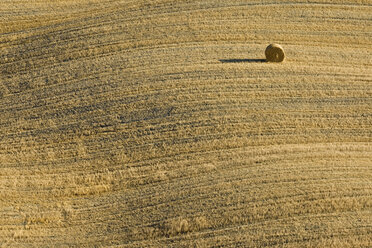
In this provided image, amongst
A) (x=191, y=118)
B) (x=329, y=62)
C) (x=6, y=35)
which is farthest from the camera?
(x=6, y=35)

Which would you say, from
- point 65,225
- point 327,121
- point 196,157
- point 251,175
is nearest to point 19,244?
point 65,225

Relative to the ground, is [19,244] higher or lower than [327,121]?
lower

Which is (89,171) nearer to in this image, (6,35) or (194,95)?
(194,95)

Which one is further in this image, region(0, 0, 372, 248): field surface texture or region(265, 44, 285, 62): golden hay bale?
region(265, 44, 285, 62): golden hay bale

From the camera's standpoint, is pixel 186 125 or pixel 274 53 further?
pixel 274 53
